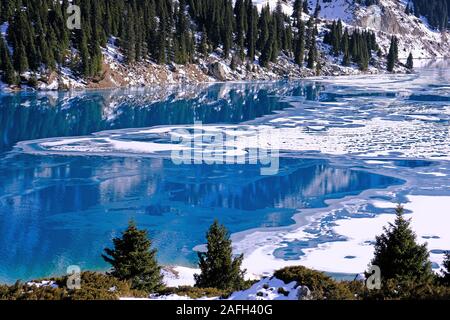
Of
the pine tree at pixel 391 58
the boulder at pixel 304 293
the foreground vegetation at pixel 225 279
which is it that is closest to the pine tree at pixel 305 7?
the pine tree at pixel 391 58

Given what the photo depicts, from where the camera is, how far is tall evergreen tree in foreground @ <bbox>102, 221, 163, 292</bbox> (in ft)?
43.5

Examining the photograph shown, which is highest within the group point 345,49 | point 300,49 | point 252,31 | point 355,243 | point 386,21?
point 386,21

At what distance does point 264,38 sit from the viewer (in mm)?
116125

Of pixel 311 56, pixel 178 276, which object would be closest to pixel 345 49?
pixel 311 56

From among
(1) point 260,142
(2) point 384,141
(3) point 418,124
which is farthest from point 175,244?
(3) point 418,124

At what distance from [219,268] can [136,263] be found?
2189mm

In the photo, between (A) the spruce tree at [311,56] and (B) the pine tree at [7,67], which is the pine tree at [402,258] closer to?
(B) the pine tree at [7,67]

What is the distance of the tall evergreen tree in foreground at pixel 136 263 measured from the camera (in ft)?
43.5

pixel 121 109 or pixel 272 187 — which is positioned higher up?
pixel 121 109

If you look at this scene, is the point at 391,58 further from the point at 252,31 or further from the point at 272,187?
the point at 272,187

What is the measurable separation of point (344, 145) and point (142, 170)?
1482cm

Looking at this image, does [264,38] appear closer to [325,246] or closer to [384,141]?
[384,141]

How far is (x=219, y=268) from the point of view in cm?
1396

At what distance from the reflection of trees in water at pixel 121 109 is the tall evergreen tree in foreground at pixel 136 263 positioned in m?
27.4
